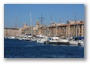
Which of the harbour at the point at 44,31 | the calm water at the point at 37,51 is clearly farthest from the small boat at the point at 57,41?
the calm water at the point at 37,51

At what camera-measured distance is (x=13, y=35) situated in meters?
13.9

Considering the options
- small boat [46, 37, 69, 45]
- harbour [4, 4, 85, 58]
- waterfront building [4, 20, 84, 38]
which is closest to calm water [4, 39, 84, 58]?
harbour [4, 4, 85, 58]

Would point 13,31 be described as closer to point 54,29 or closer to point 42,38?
point 42,38

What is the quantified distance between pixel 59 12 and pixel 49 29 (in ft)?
1.43

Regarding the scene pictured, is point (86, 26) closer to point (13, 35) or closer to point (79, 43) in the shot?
point (79, 43)

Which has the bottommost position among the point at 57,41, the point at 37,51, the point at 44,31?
the point at 37,51

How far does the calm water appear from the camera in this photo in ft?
45.0

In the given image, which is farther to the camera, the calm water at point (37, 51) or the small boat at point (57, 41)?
the small boat at point (57, 41)

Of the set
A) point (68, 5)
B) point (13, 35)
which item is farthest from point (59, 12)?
point (13, 35)

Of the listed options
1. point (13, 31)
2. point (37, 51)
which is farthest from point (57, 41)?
point (13, 31)

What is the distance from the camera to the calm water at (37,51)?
13.7 m

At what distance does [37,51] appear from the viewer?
1375cm

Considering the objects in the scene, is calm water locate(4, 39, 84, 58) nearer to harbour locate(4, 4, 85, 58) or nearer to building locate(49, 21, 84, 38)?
harbour locate(4, 4, 85, 58)

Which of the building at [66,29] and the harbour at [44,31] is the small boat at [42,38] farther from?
the building at [66,29]
